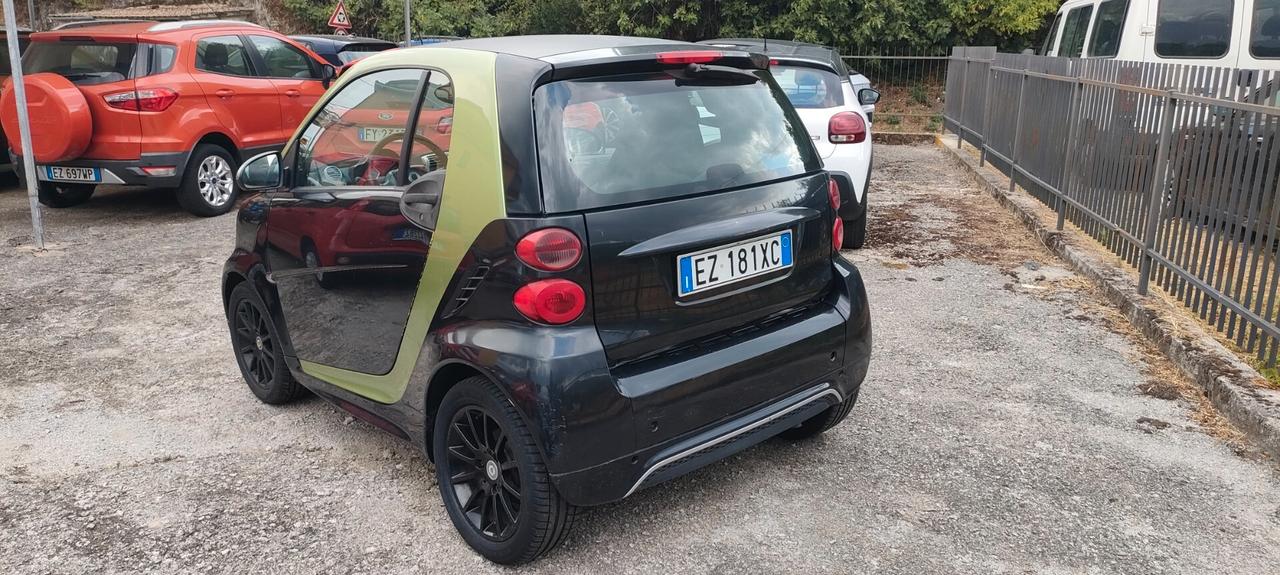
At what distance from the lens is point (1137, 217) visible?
599 centimetres

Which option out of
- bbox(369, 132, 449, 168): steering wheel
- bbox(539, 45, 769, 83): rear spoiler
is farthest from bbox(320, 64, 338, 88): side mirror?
bbox(539, 45, 769, 83): rear spoiler

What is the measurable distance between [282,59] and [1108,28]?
8.54 m

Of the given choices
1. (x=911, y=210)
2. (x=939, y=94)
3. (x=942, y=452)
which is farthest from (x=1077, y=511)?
(x=939, y=94)

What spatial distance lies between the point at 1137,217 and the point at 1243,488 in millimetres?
2844

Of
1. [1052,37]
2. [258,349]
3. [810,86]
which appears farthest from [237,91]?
[1052,37]

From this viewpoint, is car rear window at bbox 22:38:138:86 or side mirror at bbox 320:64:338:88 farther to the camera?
side mirror at bbox 320:64:338:88

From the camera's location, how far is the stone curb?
3971 mm

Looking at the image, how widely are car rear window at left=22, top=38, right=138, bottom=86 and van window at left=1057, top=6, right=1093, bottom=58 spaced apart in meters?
9.47

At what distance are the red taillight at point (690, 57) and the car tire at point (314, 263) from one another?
1.55 meters

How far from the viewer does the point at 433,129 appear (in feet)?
10.6

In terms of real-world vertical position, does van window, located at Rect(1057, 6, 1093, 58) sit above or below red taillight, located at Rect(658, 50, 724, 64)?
above

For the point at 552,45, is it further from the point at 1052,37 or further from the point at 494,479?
the point at 1052,37

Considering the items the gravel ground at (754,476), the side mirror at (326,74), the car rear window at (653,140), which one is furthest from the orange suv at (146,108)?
the car rear window at (653,140)

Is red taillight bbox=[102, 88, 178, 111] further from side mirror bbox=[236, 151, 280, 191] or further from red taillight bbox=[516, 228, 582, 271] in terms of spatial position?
red taillight bbox=[516, 228, 582, 271]
